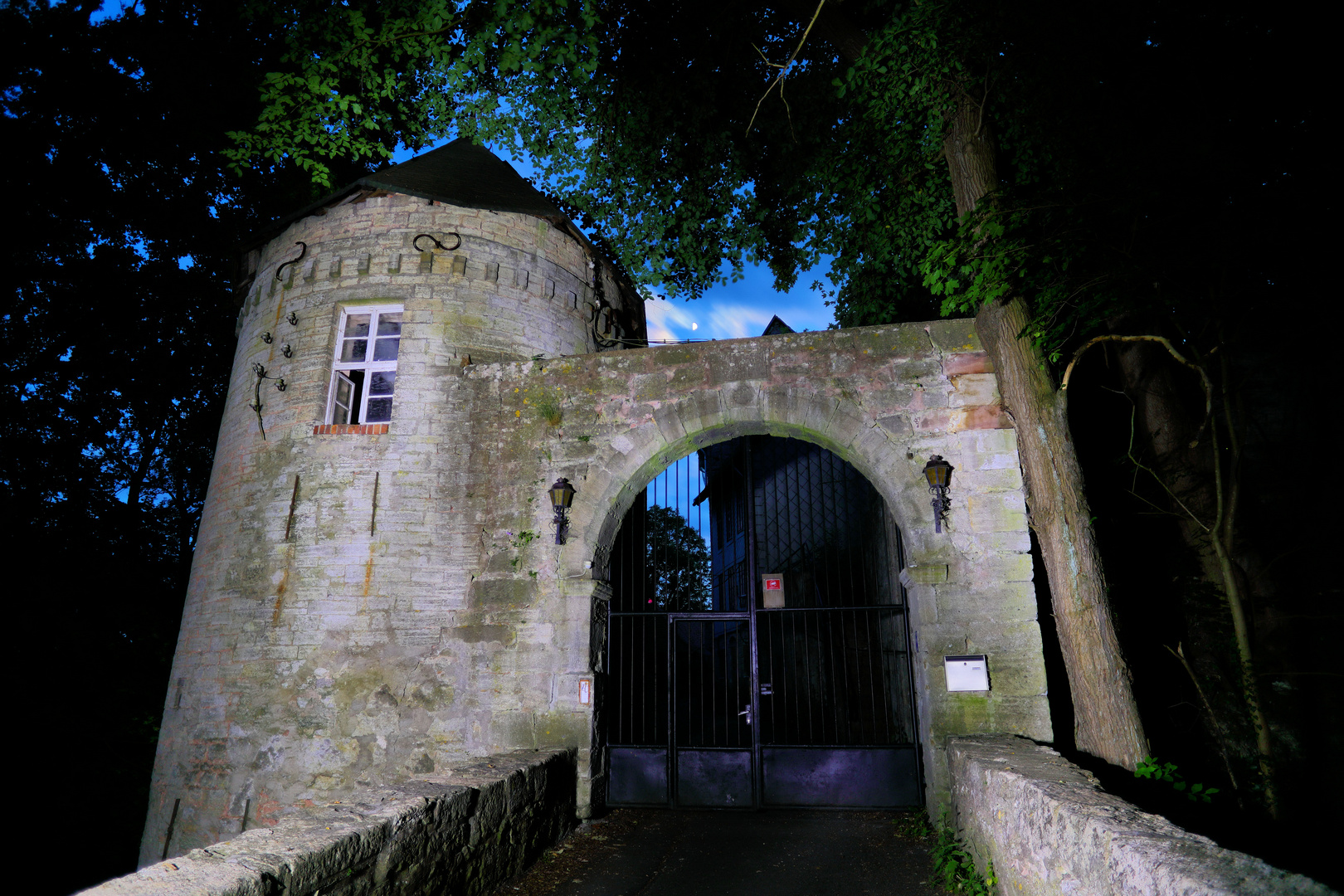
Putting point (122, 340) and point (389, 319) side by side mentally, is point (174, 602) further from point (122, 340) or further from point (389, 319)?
point (389, 319)

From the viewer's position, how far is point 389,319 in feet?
23.6

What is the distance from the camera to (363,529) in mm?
6305

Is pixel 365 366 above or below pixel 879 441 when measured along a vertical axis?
above

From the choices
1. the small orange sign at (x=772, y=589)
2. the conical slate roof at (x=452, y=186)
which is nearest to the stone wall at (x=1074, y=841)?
the small orange sign at (x=772, y=589)

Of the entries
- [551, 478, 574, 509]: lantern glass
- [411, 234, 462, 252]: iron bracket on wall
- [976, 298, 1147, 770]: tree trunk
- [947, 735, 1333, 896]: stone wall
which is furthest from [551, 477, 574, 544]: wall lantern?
[976, 298, 1147, 770]: tree trunk

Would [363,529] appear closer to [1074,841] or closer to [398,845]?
[398,845]

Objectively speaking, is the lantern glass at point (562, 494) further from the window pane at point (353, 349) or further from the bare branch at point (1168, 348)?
the bare branch at point (1168, 348)

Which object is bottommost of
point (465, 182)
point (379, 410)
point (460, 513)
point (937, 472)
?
point (460, 513)

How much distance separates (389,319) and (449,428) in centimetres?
152

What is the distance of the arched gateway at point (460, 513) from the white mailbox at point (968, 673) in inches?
3.7

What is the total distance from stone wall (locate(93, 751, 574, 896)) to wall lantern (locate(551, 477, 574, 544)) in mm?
1814

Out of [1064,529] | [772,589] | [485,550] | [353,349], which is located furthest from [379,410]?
[1064,529]

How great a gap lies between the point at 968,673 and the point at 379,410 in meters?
5.88

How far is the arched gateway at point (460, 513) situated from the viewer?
5.73 m
